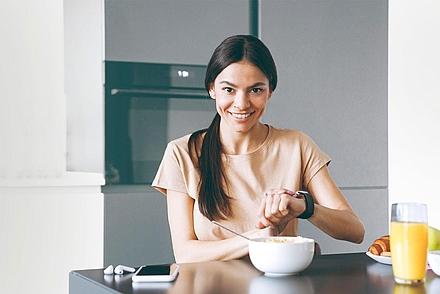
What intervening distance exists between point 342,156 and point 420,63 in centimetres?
72

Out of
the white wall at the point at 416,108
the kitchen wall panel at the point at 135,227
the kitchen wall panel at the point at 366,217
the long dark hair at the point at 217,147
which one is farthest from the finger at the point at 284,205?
the white wall at the point at 416,108

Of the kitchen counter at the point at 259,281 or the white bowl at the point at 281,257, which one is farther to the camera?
the white bowl at the point at 281,257

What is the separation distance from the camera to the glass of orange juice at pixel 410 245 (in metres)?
1.57

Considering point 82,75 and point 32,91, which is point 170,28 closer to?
point 82,75

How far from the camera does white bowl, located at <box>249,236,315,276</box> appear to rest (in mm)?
1613

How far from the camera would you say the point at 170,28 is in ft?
10.2

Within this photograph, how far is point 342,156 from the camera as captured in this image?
11.5 ft

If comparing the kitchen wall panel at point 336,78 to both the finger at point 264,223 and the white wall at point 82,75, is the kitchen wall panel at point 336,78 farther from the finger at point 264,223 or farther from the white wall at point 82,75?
the finger at point 264,223

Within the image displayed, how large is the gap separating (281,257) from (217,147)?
83 centimetres

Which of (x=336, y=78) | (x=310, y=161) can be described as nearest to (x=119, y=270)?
(x=310, y=161)

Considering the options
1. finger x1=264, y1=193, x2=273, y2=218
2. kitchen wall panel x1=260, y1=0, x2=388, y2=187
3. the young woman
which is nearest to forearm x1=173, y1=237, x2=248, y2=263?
the young woman

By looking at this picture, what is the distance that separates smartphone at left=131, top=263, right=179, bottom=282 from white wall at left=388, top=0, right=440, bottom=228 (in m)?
2.30

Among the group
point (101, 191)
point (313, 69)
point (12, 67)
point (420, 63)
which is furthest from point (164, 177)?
point (420, 63)

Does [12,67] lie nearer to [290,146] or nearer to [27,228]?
[27,228]
